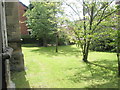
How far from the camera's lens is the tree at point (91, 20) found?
6516mm

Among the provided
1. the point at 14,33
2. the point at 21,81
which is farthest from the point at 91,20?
the point at 21,81

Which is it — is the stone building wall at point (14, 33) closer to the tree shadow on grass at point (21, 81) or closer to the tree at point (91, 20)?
the tree shadow on grass at point (21, 81)

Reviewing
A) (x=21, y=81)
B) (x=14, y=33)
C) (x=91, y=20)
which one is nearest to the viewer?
(x=21, y=81)

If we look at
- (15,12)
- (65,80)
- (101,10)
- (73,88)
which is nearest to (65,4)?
(101,10)

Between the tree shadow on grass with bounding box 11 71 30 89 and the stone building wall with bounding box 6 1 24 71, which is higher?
the stone building wall with bounding box 6 1 24 71

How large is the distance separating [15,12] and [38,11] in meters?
11.7

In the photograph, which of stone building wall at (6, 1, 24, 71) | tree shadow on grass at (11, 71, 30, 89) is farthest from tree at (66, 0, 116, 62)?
tree shadow on grass at (11, 71, 30, 89)

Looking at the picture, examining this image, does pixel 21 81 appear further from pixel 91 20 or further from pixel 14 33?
pixel 91 20

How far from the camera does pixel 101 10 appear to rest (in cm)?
675

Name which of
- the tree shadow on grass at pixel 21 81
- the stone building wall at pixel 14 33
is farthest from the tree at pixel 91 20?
the tree shadow on grass at pixel 21 81

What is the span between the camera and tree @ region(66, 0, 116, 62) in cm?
652

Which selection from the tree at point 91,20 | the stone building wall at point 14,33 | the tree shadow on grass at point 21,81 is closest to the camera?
the tree shadow on grass at point 21,81

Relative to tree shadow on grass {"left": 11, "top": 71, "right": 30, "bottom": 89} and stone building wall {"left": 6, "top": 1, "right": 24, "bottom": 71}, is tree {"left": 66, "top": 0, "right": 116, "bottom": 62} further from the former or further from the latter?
tree shadow on grass {"left": 11, "top": 71, "right": 30, "bottom": 89}

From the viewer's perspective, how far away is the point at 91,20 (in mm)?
7082
